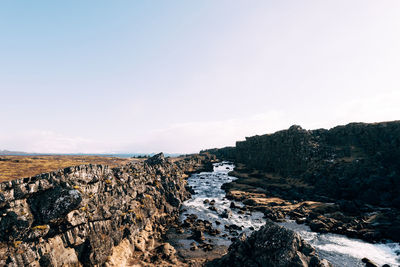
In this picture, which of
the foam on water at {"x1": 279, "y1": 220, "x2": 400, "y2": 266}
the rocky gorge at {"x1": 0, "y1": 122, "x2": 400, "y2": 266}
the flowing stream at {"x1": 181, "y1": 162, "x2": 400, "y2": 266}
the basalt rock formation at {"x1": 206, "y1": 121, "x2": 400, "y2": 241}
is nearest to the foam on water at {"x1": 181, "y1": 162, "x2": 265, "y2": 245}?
the flowing stream at {"x1": 181, "y1": 162, "x2": 400, "y2": 266}

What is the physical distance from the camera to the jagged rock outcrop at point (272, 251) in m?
32.5

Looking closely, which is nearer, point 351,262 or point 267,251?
point 267,251

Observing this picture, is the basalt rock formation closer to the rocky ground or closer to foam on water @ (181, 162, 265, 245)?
the rocky ground

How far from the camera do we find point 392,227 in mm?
53719

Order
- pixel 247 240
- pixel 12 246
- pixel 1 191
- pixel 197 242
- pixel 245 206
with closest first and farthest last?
pixel 12 246 < pixel 1 191 < pixel 247 240 < pixel 197 242 < pixel 245 206

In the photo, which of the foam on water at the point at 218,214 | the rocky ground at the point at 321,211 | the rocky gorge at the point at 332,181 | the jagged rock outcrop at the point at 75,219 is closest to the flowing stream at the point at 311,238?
the foam on water at the point at 218,214

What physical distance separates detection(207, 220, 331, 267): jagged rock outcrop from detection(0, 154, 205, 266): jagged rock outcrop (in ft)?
58.7

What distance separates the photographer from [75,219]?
113 ft

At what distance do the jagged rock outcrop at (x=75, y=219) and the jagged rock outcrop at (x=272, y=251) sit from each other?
17892 millimetres

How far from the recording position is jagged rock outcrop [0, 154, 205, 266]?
28.3 metres

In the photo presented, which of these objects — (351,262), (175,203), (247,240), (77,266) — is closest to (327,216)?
(351,262)

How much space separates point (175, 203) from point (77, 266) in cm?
4358

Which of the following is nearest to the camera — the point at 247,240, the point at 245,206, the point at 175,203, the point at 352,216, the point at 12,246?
the point at 12,246

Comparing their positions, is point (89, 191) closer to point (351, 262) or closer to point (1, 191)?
point (1, 191)
